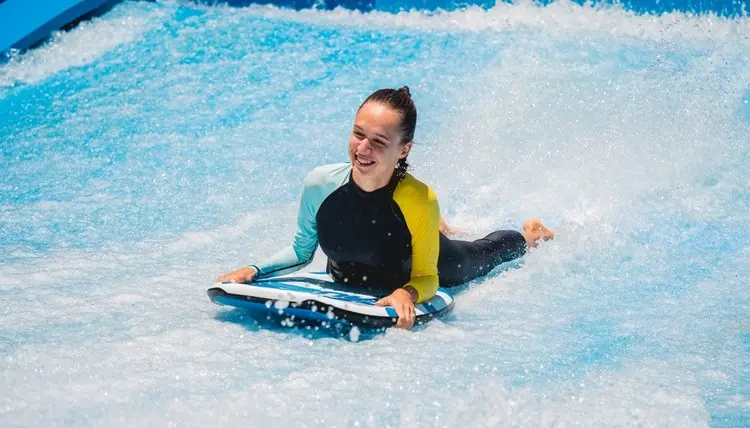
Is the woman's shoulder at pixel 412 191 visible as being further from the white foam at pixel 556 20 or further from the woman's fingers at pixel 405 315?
the white foam at pixel 556 20

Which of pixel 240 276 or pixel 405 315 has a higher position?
pixel 240 276

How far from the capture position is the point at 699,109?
22.2ft

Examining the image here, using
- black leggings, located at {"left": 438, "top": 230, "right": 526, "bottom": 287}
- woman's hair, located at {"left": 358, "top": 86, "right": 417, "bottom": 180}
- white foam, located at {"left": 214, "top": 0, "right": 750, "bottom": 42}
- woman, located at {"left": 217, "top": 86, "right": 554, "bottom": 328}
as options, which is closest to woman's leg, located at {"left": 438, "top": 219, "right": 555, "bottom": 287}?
black leggings, located at {"left": 438, "top": 230, "right": 526, "bottom": 287}

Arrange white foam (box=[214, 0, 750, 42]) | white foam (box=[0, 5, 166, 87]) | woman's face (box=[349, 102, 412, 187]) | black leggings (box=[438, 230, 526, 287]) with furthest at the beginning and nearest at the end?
white foam (box=[214, 0, 750, 42]) < white foam (box=[0, 5, 166, 87]) < black leggings (box=[438, 230, 526, 287]) < woman's face (box=[349, 102, 412, 187])

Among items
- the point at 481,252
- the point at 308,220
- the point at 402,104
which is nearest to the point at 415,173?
the point at 481,252

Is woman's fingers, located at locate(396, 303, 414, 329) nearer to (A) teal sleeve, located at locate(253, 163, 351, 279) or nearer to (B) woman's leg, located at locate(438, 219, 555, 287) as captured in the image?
(A) teal sleeve, located at locate(253, 163, 351, 279)

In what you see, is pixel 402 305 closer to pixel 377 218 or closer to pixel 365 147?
pixel 377 218

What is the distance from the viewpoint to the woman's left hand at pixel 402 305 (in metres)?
Answer: 3.57

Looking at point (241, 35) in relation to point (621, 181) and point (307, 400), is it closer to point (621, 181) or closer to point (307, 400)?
point (621, 181)

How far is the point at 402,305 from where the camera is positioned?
11.8ft

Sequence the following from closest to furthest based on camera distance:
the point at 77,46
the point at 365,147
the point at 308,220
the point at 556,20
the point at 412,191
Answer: the point at 365,147 < the point at 412,191 < the point at 308,220 < the point at 77,46 < the point at 556,20

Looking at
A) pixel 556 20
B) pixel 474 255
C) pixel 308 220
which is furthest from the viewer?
pixel 556 20

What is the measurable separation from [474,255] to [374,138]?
1.16m

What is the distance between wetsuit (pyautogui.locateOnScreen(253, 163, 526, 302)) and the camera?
3.70 metres
